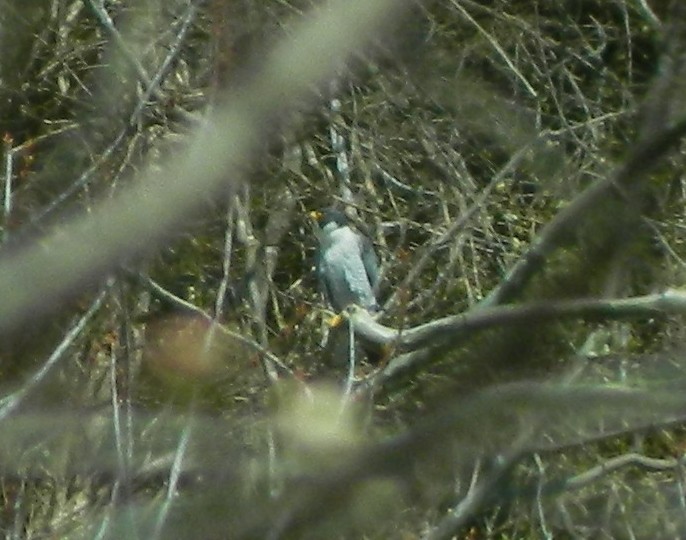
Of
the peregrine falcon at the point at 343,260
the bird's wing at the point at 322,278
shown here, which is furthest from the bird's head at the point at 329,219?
the bird's wing at the point at 322,278

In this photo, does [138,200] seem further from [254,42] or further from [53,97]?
[53,97]

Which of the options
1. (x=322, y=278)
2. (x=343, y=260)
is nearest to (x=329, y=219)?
(x=343, y=260)

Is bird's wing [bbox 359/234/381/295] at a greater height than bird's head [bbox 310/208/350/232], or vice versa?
bird's head [bbox 310/208/350/232]

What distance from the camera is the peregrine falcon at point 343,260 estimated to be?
411 cm

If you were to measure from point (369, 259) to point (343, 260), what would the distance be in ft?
0.59

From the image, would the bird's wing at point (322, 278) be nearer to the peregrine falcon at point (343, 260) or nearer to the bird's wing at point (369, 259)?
the peregrine falcon at point (343, 260)

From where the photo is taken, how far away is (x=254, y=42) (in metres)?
0.96

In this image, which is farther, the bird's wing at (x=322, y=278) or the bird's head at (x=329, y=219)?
the bird's wing at (x=322, y=278)

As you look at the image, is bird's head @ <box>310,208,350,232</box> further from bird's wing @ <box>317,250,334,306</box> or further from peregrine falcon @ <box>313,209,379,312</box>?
bird's wing @ <box>317,250,334,306</box>

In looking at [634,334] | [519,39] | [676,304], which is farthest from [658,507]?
[519,39]

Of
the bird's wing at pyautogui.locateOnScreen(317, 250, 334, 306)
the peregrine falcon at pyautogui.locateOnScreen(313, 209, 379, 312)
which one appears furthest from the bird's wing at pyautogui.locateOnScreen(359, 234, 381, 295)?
the bird's wing at pyautogui.locateOnScreen(317, 250, 334, 306)

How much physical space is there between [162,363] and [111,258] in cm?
172

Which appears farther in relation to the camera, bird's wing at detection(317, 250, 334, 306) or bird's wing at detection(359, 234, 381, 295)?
bird's wing at detection(317, 250, 334, 306)

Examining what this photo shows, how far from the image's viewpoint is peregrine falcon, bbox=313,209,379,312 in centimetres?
411
